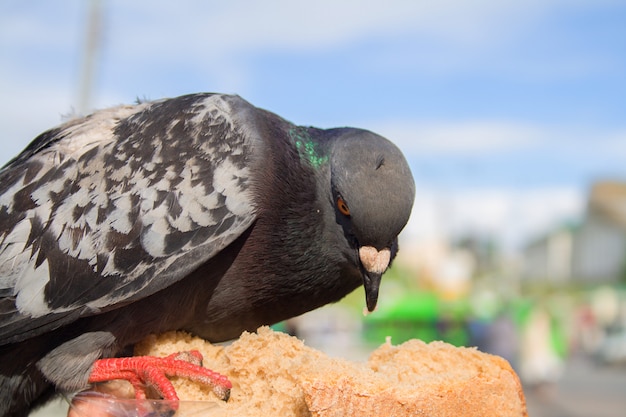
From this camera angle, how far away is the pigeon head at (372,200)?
3.48 metres

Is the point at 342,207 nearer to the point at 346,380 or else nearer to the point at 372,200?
the point at 372,200

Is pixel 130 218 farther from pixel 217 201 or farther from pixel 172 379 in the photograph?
pixel 172 379

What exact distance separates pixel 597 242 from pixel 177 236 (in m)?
94.1

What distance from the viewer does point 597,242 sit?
90312 millimetres

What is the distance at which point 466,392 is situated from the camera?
303 centimetres

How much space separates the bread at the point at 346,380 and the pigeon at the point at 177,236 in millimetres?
109

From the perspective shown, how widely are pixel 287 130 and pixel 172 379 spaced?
148cm

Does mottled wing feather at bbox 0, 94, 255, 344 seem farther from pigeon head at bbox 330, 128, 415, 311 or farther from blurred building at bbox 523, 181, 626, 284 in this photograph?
blurred building at bbox 523, 181, 626, 284

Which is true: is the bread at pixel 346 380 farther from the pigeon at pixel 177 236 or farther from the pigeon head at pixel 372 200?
the pigeon head at pixel 372 200

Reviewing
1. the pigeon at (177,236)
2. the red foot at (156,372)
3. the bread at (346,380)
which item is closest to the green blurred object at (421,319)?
the pigeon at (177,236)

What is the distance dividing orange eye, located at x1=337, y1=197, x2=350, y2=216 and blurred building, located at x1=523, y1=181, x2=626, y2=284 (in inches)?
3079

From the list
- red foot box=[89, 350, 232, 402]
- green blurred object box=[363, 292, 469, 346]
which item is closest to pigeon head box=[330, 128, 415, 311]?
red foot box=[89, 350, 232, 402]

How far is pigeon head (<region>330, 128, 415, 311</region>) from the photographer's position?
11.4 feet

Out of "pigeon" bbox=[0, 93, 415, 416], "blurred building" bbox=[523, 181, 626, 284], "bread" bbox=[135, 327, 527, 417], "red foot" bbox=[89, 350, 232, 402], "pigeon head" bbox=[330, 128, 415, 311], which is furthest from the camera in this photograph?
"blurred building" bbox=[523, 181, 626, 284]
